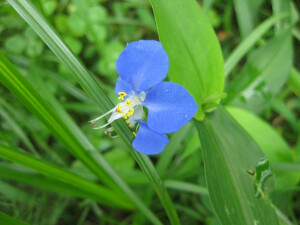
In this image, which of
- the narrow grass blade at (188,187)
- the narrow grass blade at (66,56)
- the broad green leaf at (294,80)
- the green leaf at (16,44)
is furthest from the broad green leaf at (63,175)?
the broad green leaf at (294,80)

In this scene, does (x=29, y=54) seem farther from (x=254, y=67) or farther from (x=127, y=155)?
(x=254, y=67)

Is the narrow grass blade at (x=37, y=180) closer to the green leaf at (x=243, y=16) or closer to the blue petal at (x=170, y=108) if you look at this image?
the blue petal at (x=170, y=108)

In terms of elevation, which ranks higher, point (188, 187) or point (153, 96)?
point (153, 96)

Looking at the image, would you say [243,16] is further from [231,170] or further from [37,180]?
[37,180]

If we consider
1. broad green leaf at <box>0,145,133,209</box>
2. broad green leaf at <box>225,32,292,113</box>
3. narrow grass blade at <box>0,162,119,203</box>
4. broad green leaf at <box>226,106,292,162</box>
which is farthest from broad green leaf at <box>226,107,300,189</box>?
narrow grass blade at <box>0,162,119,203</box>

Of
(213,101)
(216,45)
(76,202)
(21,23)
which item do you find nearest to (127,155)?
(76,202)

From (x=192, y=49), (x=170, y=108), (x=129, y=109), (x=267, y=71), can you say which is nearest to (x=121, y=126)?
(x=129, y=109)
